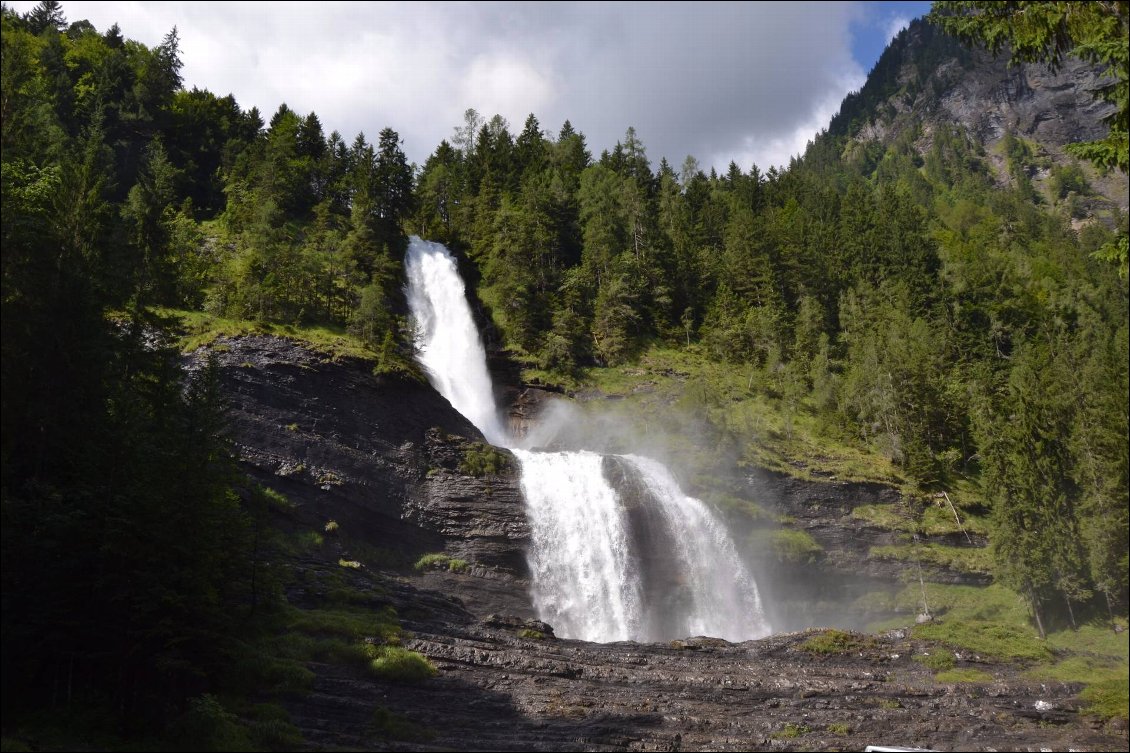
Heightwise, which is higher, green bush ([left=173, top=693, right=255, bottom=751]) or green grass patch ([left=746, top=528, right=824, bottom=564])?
green grass patch ([left=746, top=528, right=824, bottom=564])

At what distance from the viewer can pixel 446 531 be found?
38094mm

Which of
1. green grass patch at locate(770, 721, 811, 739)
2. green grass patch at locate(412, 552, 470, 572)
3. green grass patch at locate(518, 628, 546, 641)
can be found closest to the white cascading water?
green grass patch at locate(412, 552, 470, 572)

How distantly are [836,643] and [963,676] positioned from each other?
547 cm

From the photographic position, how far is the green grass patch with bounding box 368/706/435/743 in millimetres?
18891

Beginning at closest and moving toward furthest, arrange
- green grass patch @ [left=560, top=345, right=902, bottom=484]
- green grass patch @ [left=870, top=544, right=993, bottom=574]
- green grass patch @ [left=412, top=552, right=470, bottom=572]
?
green grass patch @ [left=412, top=552, right=470, bottom=572]
green grass patch @ [left=870, top=544, right=993, bottom=574]
green grass patch @ [left=560, top=345, right=902, bottom=484]

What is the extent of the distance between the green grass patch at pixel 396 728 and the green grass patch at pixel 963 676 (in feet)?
62.3

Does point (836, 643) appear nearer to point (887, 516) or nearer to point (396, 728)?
point (887, 516)

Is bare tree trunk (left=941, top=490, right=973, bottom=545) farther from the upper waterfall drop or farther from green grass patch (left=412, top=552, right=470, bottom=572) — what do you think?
green grass patch (left=412, top=552, right=470, bottom=572)

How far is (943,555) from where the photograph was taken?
44938 mm

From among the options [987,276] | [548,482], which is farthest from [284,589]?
[987,276]

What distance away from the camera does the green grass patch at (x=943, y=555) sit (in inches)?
1750

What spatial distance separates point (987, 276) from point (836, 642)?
4865 cm

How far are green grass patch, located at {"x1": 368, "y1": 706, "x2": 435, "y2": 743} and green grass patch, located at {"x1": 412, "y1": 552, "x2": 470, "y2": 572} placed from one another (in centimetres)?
1641

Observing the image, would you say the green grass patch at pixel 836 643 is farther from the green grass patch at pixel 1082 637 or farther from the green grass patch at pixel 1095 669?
the green grass patch at pixel 1082 637
